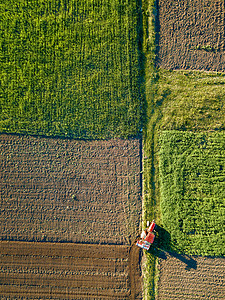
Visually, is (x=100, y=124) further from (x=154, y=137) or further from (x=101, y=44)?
(x=101, y=44)

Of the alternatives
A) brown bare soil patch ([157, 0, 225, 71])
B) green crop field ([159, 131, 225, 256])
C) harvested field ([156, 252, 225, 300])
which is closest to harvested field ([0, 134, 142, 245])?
→ green crop field ([159, 131, 225, 256])

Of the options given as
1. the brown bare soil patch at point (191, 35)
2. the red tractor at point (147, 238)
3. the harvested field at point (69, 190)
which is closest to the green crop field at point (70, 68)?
the harvested field at point (69, 190)

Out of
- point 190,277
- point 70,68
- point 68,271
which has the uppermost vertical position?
point 70,68

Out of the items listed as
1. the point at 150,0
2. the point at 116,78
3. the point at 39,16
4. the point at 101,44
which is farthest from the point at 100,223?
the point at 150,0

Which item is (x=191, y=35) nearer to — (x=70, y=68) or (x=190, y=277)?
(x=70, y=68)

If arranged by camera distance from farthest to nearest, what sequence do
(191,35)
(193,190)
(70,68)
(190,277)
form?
(191,35)
(70,68)
(193,190)
(190,277)

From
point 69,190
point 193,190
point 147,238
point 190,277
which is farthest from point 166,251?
point 69,190

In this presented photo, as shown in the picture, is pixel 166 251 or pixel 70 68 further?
pixel 70 68
